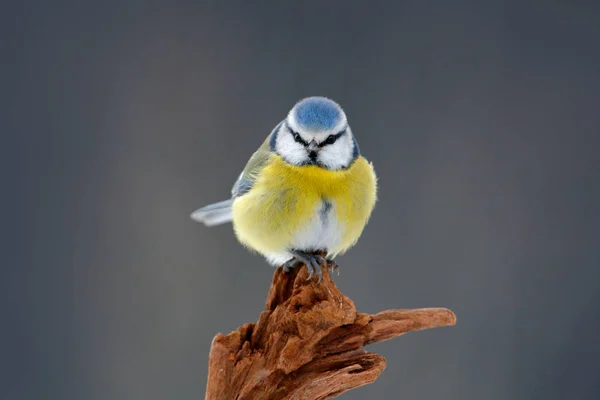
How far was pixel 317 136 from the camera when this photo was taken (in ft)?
5.80

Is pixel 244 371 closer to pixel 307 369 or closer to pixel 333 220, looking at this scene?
pixel 307 369

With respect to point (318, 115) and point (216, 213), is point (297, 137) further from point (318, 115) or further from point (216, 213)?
point (216, 213)

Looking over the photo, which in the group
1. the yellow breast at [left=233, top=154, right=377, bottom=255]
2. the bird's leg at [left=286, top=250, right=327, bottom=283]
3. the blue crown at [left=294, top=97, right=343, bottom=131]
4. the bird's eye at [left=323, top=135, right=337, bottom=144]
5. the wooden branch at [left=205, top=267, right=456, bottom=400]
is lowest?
the wooden branch at [left=205, top=267, right=456, bottom=400]

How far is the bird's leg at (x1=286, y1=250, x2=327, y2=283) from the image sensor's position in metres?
1.84

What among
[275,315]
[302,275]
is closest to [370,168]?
[302,275]

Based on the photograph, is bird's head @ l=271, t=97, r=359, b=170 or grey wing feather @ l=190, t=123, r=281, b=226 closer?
bird's head @ l=271, t=97, r=359, b=170

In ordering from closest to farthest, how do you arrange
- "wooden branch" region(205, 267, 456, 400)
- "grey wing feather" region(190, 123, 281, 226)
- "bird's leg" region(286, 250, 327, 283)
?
"wooden branch" region(205, 267, 456, 400), "bird's leg" region(286, 250, 327, 283), "grey wing feather" region(190, 123, 281, 226)

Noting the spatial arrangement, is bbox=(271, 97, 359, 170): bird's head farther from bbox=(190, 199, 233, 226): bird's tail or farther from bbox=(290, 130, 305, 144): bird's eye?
bbox=(190, 199, 233, 226): bird's tail

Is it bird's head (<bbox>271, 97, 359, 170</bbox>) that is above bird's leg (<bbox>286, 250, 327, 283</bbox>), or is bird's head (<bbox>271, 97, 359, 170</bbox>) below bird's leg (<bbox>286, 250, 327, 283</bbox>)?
above

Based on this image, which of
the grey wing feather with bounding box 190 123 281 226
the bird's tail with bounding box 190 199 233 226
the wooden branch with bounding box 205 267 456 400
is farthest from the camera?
the bird's tail with bounding box 190 199 233 226

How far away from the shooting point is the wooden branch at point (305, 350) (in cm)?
173

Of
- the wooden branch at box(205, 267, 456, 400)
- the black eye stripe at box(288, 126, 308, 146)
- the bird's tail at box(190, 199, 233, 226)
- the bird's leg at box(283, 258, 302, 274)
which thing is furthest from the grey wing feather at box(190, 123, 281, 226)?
the wooden branch at box(205, 267, 456, 400)

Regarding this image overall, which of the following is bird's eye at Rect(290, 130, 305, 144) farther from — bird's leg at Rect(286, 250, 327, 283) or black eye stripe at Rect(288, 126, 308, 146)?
bird's leg at Rect(286, 250, 327, 283)

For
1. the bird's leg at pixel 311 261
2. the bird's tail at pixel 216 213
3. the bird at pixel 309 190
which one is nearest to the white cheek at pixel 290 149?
the bird at pixel 309 190
